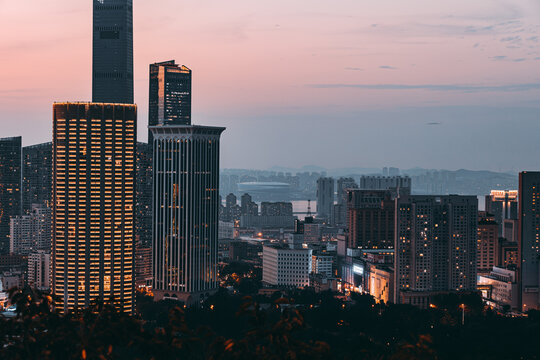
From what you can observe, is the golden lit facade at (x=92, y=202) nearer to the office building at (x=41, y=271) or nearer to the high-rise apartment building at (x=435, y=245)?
the office building at (x=41, y=271)

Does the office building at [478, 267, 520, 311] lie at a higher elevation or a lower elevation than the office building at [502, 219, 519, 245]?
lower

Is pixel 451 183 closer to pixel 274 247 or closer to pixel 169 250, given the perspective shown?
pixel 274 247

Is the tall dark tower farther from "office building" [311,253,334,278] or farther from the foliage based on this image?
the foliage

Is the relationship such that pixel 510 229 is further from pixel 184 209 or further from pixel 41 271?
pixel 41 271

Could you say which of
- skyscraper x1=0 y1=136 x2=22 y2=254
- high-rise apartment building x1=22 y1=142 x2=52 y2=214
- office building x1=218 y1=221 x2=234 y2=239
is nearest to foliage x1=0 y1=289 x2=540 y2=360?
skyscraper x1=0 y1=136 x2=22 y2=254

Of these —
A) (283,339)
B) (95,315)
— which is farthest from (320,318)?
(283,339)

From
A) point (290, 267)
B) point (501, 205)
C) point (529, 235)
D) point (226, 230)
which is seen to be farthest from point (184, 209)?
point (226, 230)

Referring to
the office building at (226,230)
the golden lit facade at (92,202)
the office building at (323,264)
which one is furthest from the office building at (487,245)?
the office building at (226,230)
